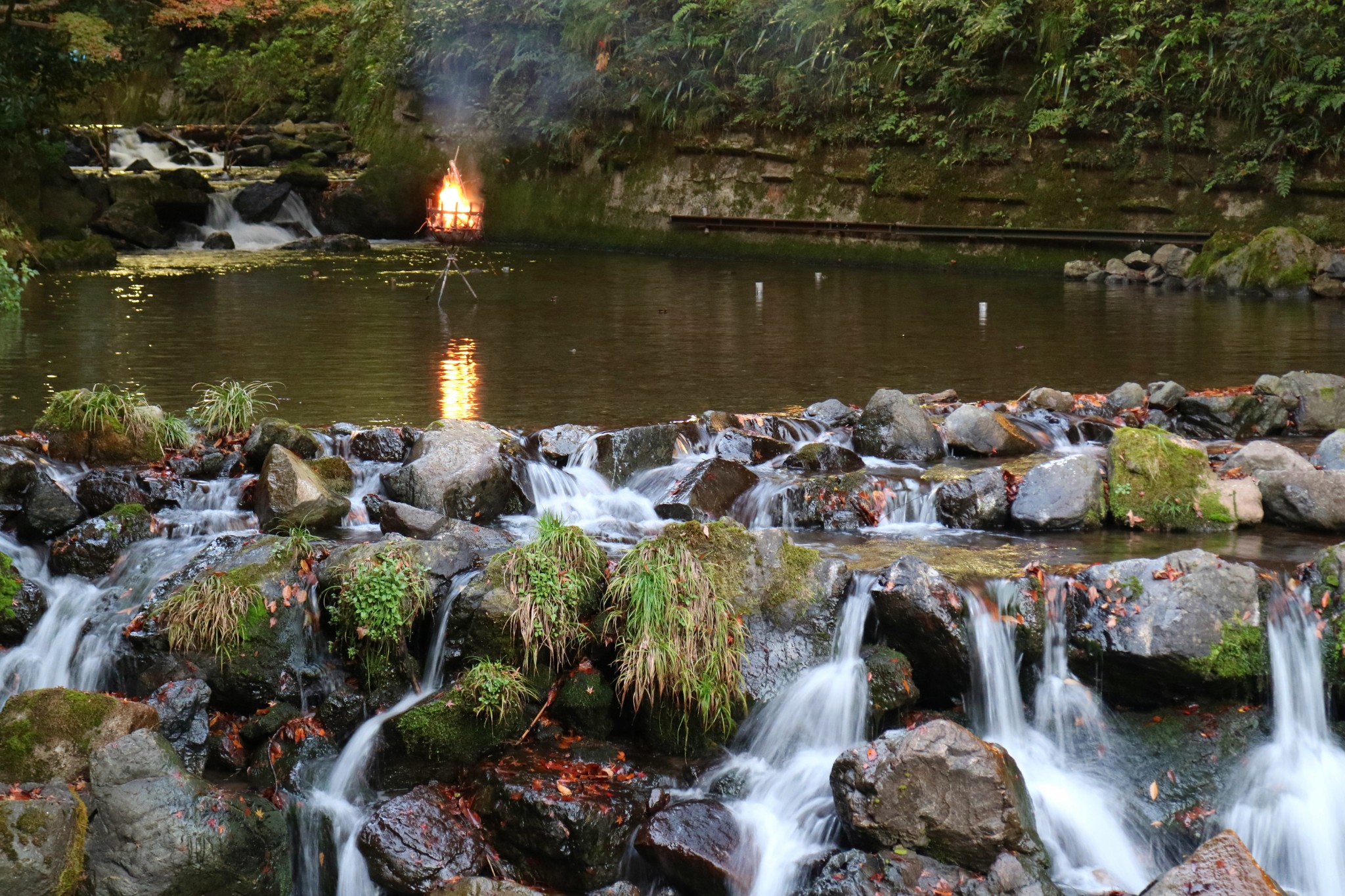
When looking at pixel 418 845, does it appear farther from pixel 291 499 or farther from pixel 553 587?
pixel 291 499

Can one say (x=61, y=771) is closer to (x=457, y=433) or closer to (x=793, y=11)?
(x=457, y=433)

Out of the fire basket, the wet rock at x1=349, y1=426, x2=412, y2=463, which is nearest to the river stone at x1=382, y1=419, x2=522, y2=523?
the wet rock at x1=349, y1=426, x2=412, y2=463

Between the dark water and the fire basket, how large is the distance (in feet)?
3.14

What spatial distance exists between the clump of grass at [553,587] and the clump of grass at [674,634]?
16cm

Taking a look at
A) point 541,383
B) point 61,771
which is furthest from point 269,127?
point 61,771

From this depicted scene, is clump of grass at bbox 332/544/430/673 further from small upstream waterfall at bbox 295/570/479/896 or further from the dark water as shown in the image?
the dark water

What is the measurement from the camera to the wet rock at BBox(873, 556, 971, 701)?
207 inches

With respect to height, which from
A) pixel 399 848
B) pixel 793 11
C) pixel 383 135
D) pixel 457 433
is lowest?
pixel 399 848

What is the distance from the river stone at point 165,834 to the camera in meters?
4.26

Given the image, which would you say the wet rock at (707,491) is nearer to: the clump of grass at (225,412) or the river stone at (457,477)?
the river stone at (457,477)

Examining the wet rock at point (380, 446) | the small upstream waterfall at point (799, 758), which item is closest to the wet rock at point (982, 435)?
the small upstream waterfall at point (799, 758)

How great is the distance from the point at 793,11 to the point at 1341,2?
8892 mm

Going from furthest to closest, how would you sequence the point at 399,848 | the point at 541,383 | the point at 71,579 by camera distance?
the point at 541,383
the point at 71,579
the point at 399,848

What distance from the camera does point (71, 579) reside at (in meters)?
5.96
